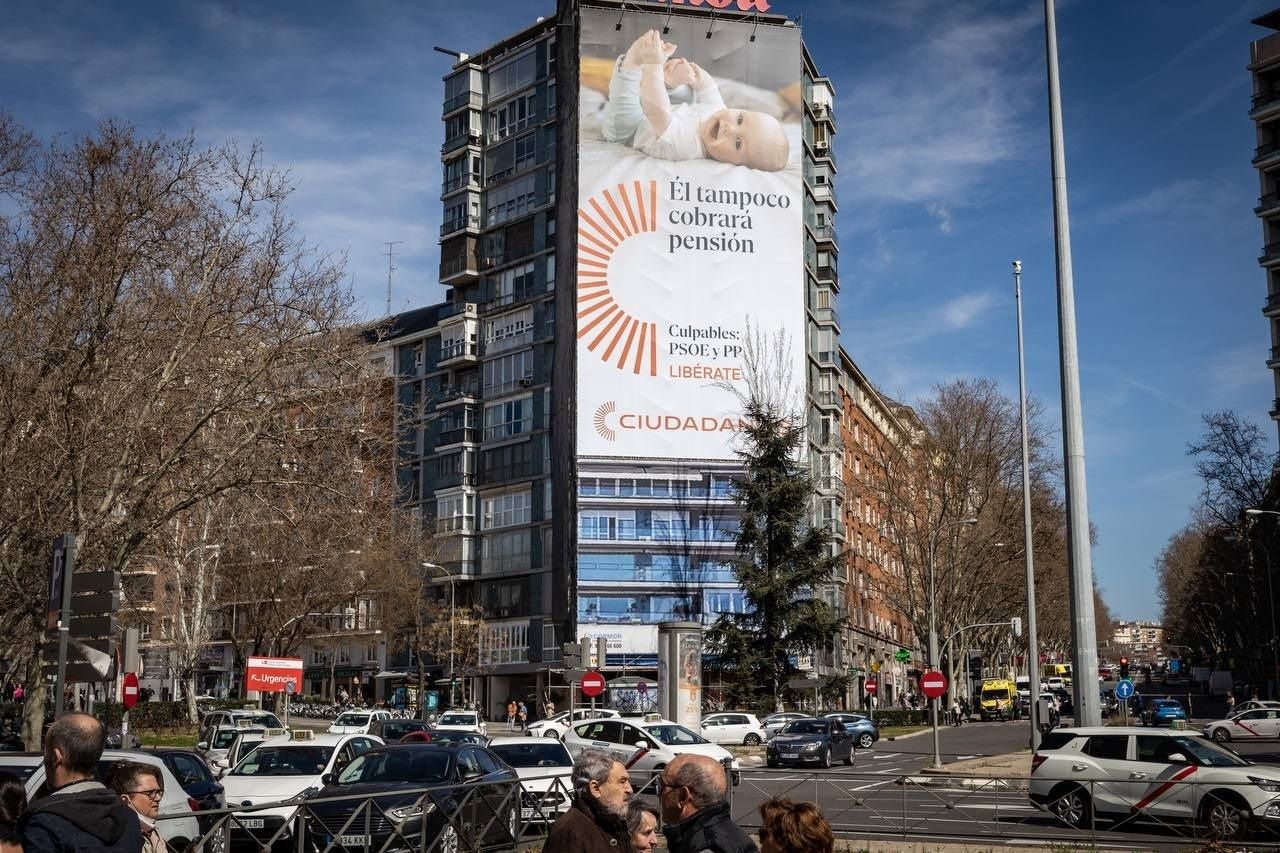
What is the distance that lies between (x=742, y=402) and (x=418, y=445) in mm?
28636

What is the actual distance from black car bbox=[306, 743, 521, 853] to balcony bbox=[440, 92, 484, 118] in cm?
6853

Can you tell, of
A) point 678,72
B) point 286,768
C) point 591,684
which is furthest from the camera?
point 678,72

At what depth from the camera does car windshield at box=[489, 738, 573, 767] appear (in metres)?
21.9

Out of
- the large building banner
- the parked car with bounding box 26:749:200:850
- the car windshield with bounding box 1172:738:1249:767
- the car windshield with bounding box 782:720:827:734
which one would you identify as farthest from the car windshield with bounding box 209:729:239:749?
the large building banner

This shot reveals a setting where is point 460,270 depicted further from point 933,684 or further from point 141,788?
point 141,788

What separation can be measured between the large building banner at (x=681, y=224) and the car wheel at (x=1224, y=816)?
52.0 metres

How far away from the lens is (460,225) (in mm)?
82312

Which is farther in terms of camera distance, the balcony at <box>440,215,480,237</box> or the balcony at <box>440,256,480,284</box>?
the balcony at <box>440,256,480,284</box>

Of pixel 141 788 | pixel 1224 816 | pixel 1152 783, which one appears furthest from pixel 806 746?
pixel 141 788

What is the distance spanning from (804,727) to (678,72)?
1714 inches

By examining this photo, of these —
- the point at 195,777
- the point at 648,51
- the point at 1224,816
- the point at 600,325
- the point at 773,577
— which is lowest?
the point at 1224,816

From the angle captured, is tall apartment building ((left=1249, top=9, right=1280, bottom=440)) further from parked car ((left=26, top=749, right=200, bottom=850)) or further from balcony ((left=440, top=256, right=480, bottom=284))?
parked car ((left=26, top=749, right=200, bottom=850))

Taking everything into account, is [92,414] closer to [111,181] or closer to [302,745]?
[111,181]

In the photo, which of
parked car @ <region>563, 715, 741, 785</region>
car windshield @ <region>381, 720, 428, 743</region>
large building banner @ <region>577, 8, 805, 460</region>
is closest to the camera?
parked car @ <region>563, 715, 741, 785</region>
